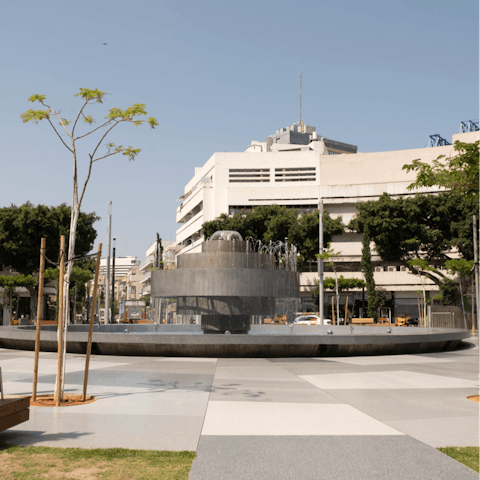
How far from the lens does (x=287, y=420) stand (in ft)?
23.7

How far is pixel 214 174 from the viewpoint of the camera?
70.2 m

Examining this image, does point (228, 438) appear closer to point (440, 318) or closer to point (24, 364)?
point (24, 364)

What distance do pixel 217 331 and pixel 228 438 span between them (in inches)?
523

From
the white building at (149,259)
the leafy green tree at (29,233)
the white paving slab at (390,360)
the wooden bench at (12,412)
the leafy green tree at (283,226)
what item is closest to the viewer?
the wooden bench at (12,412)

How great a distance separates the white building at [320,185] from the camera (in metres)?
64.2

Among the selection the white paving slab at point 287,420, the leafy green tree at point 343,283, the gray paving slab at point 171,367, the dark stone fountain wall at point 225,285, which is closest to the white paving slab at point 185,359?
the gray paving slab at point 171,367

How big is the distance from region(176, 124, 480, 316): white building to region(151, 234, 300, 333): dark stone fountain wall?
4426 cm

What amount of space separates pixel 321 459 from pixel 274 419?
198cm

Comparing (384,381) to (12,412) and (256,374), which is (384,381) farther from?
(12,412)

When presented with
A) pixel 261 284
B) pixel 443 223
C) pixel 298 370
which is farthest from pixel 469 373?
pixel 443 223

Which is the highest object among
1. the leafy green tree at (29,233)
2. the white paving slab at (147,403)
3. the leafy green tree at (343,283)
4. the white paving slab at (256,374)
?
the leafy green tree at (29,233)

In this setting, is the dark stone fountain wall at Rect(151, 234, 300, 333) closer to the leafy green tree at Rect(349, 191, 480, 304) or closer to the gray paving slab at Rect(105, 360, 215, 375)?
the gray paving slab at Rect(105, 360, 215, 375)

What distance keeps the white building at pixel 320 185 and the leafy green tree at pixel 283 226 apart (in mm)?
7579

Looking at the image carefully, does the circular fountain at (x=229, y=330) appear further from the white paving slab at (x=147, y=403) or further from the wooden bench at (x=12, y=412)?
the wooden bench at (x=12, y=412)
